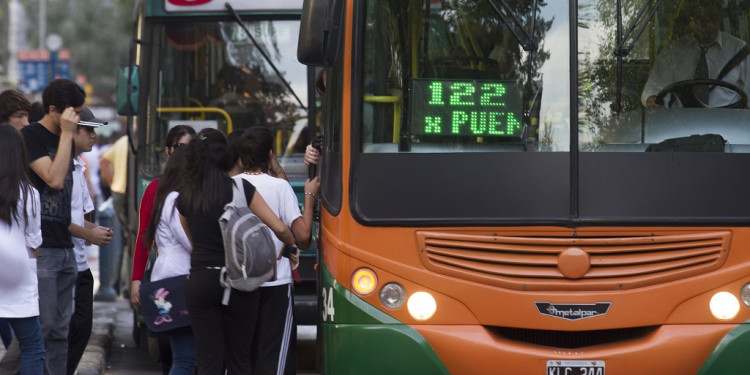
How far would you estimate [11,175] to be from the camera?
6.28m

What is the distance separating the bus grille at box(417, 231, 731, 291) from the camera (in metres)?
5.98

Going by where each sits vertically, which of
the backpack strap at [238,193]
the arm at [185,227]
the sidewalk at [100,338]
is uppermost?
the backpack strap at [238,193]

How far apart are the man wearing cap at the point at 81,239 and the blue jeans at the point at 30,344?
1101 mm

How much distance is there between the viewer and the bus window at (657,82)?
6152mm

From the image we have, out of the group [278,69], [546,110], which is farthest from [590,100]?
[278,69]

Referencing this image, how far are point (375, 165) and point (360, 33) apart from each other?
2.25 feet

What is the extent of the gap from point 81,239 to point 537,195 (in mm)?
2985

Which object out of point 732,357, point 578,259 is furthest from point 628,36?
point 732,357

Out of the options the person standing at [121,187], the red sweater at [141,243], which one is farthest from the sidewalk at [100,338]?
the red sweater at [141,243]

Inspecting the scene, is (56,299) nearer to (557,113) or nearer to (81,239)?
(81,239)

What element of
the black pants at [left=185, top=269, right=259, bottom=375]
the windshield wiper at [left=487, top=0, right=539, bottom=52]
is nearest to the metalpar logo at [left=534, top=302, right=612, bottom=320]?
the windshield wiper at [left=487, top=0, right=539, bottom=52]

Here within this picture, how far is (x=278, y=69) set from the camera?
971 centimetres

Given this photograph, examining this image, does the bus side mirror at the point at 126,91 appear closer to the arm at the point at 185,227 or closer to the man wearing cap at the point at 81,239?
the man wearing cap at the point at 81,239

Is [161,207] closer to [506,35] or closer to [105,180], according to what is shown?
[506,35]
